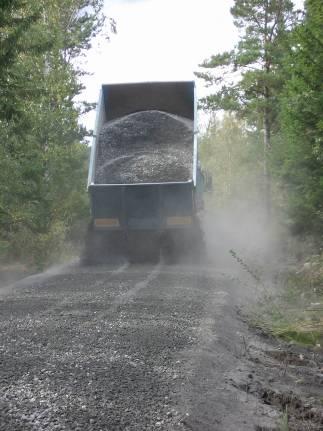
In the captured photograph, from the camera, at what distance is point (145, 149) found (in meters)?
15.2

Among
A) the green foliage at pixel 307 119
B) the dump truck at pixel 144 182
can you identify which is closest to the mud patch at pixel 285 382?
the green foliage at pixel 307 119

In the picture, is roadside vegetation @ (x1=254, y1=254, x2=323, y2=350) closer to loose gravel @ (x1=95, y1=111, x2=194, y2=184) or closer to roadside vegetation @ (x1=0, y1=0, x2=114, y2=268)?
loose gravel @ (x1=95, y1=111, x2=194, y2=184)

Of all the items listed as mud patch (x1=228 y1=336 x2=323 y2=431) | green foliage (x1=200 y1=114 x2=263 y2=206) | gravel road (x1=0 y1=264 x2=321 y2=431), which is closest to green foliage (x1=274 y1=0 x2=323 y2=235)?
gravel road (x1=0 y1=264 x2=321 y2=431)

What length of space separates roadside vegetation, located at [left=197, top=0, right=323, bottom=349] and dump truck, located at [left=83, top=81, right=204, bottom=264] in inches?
102

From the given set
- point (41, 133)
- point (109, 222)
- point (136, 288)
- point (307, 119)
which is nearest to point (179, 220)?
point (109, 222)

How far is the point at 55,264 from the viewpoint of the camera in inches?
617

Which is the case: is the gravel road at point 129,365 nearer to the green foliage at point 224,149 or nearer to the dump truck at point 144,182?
the dump truck at point 144,182

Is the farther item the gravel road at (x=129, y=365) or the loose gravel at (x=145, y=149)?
the loose gravel at (x=145, y=149)

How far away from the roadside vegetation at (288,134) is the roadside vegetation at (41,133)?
5668 millimetres

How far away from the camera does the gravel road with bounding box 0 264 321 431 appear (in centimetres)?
375

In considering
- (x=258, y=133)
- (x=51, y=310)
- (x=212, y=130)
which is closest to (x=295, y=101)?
(x=51, y=310)

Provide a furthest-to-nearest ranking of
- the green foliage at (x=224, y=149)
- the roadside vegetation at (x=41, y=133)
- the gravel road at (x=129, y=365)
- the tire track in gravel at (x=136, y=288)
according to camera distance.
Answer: the green foliage at (x=224, y=149), the roadside vegetation at (x=41, y=133), the tire track in gravel at (x=136, y=288), the gravel road at (x=129, y=365)

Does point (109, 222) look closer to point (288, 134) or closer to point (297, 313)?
point (288, 134)

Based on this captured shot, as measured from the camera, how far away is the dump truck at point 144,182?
14.1 metres
